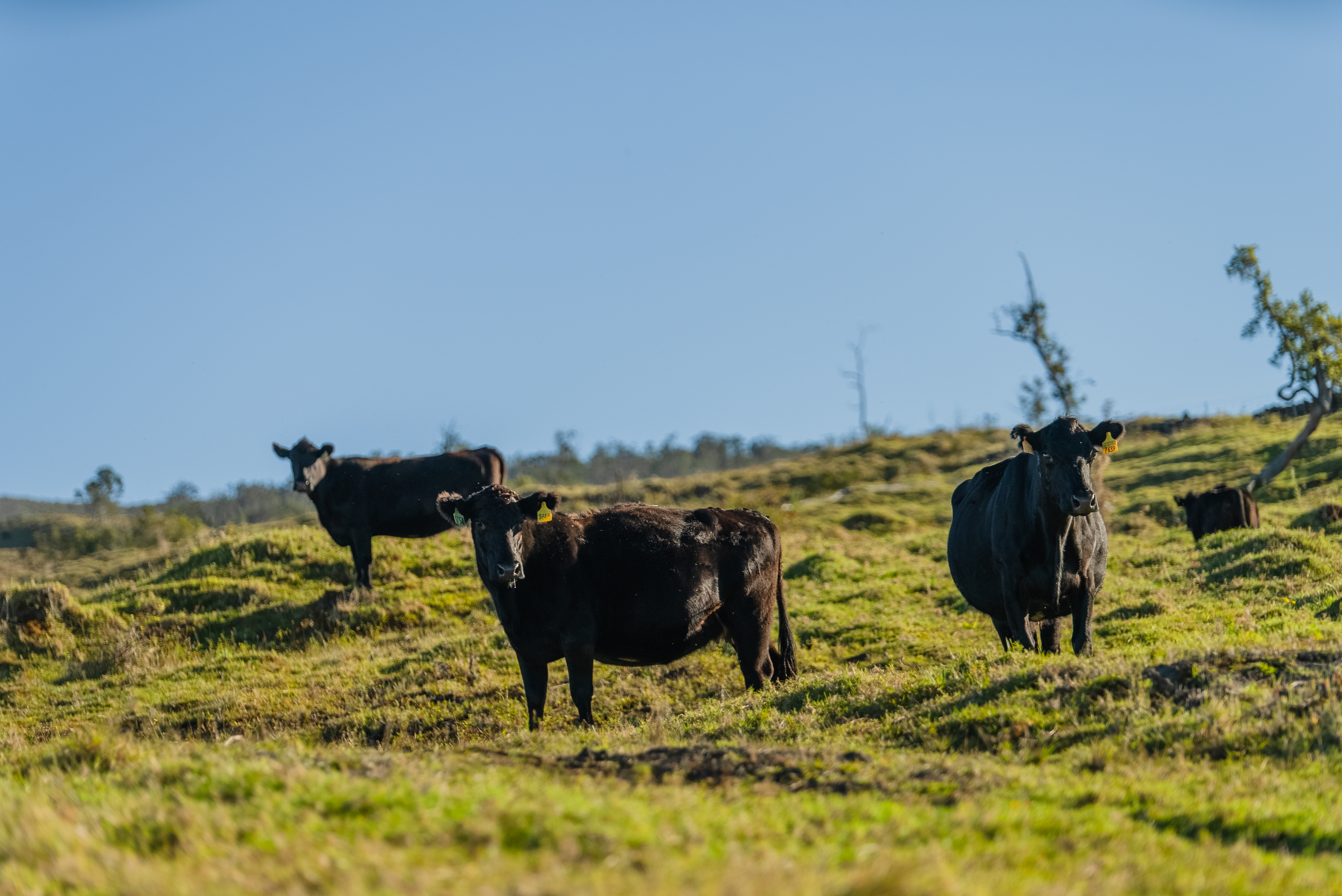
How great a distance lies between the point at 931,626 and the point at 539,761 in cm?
1023

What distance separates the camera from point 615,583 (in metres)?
12.2

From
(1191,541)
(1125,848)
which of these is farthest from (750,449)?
(1125,848)

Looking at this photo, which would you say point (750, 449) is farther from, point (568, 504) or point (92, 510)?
point (568, 504)

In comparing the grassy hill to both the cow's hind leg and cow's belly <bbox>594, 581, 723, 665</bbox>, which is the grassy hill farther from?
cow's belly <bbox>594, 581, 723, 665</bbox>

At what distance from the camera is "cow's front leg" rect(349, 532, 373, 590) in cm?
2122

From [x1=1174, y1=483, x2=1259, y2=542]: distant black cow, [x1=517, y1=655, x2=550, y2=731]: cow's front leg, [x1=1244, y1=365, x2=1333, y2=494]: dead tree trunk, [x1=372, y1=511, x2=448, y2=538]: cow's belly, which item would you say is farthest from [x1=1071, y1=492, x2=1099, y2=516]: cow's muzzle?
[x1=1244, y1=365, x2=1333, y2=494]: dead tree trunk

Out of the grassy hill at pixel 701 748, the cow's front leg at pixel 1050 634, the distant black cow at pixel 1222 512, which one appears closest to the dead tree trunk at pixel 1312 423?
the distant black cow at pixel 1222 512

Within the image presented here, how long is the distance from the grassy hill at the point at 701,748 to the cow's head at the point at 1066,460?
1.52 m

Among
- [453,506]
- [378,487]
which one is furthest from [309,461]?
[453,506]

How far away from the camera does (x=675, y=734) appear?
388 inches

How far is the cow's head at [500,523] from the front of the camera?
11484mm

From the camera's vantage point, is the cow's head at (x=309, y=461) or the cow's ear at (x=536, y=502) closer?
the cow's ear at (x=536, y=502)

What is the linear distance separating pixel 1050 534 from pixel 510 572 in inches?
219

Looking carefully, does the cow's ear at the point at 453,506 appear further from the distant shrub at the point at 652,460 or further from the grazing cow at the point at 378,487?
the distant shrub at the point at 652,460
